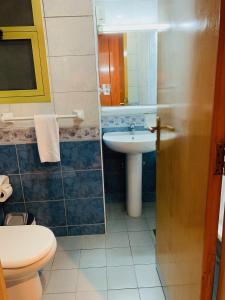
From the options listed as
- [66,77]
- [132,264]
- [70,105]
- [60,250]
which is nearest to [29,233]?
[60,250]

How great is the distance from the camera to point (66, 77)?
184 centimetres

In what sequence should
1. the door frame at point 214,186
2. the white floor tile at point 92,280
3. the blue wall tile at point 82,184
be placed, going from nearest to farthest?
1. the door frame at point 214,186
2. the white floor tile at point 92,280
3. the blue wall tile at point 82,184

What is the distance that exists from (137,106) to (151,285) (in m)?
1.56

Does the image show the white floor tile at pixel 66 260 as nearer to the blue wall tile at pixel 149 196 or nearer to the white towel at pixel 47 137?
the white towel at pixel 47 137

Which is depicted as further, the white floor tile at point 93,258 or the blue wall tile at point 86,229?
the blue wall tile at point 86,229

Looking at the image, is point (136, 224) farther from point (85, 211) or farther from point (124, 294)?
point (124, 294)

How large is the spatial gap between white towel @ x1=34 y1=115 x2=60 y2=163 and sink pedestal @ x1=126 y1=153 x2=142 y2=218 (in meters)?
0.72

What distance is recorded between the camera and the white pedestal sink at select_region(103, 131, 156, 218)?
2.12m

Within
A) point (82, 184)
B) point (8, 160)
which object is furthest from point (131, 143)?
point (8, 160)

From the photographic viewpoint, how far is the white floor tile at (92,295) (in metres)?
1.58

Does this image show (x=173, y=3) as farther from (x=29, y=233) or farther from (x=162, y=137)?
(x=29, y=233)

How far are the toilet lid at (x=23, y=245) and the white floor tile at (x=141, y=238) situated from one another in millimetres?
869

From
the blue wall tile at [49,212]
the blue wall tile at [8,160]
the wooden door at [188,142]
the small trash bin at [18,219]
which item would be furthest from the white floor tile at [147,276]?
the blue wall tile at [8,160]

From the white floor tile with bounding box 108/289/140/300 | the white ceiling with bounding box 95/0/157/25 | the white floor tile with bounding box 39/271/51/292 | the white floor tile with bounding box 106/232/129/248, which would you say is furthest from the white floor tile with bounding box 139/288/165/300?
the white ceiling with bounding box 95/0/157/25
